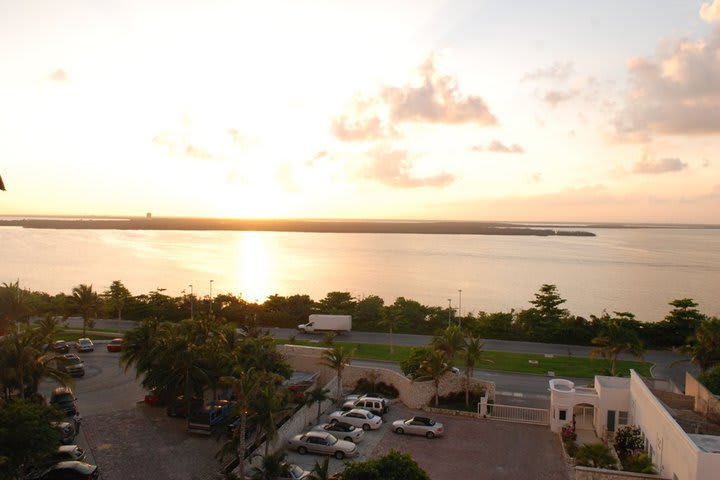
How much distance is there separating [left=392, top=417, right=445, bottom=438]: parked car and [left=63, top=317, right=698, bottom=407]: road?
21.4 ft

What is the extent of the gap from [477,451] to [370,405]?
272 inches

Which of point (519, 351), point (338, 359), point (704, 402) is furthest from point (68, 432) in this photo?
point (519, 351)

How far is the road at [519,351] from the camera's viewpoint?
33100 millimetres

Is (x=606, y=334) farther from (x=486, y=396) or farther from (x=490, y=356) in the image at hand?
(x=486, y=396)

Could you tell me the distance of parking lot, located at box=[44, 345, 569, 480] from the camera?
74.1 feet

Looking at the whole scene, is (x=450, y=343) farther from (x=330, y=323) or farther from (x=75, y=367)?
(x=75, y=367)

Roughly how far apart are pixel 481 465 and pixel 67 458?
1796cm

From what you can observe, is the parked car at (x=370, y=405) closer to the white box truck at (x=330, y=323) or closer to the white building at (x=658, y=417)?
the white building at (x=658, y=417)

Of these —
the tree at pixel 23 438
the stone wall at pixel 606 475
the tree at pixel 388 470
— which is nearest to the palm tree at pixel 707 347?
the stone wall at pixel 606 475

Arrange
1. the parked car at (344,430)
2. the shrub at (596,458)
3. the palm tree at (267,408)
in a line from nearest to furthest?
the palm tree at (267,408), the shrub at (596,458), the parked car at (344,430)

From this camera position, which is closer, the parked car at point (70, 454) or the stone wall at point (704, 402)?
the parked car at point (70, 454)

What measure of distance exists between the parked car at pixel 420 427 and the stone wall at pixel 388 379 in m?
3.72

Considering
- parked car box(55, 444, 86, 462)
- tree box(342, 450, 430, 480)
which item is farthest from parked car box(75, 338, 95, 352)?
tree box(342, 450, 430, 480)

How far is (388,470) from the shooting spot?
1545 centimetres
